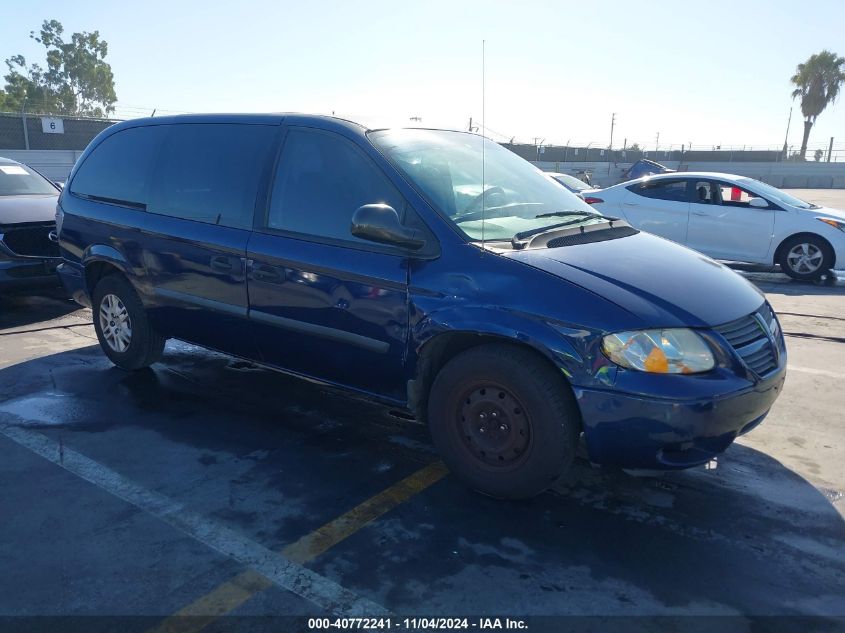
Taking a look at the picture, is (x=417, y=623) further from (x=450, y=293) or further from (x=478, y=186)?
(x=478, y=186)

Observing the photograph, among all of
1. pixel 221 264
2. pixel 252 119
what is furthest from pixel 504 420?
pixel 252 119

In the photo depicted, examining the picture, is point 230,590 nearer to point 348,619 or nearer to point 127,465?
point 348,619

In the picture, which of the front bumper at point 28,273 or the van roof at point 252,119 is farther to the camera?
the front bumper at point 28,273

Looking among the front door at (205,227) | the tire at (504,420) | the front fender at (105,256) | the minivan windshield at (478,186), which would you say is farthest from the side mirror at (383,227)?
the front fender at (105,256)

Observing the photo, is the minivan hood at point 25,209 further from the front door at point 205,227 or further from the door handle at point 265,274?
the door handle at point 265,274

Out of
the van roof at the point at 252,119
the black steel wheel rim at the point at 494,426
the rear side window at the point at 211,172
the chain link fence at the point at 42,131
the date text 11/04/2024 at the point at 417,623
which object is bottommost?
the date text 11/04/2024 at the point at 417,623

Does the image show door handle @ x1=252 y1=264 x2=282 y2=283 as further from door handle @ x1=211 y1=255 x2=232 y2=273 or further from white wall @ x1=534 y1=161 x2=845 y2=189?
white wall @ x1=534 y1=161 x2=845 y2=189

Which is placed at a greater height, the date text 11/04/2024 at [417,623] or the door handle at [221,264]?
the door handle at [221,264]

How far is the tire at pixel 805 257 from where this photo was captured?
912 centimetres

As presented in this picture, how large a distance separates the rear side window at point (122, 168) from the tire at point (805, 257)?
8139mm

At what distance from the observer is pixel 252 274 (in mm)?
4043

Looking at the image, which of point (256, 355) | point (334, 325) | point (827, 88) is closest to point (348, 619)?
point (334, 325)

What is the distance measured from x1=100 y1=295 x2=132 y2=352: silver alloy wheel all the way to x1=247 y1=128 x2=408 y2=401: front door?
59.7 inches

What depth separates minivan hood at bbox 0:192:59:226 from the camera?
23.1 feet
